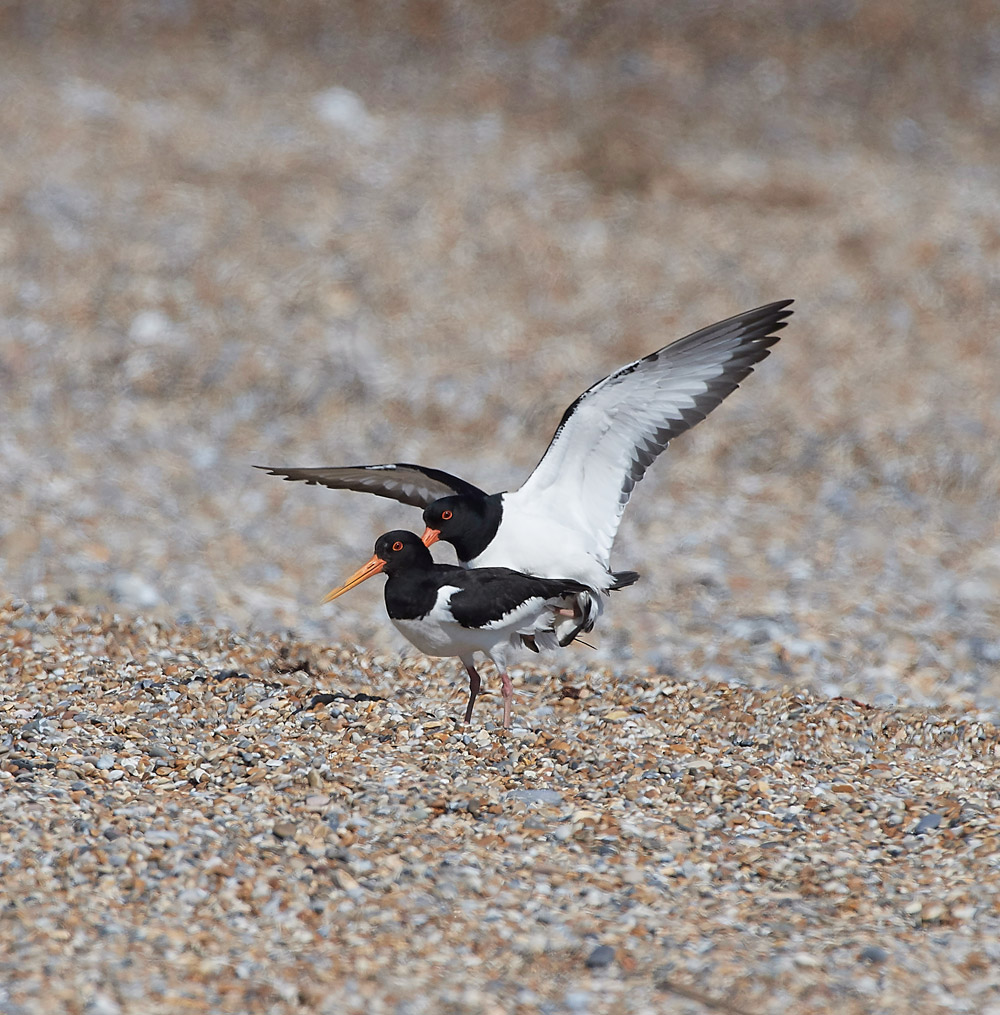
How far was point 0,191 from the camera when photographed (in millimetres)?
13859

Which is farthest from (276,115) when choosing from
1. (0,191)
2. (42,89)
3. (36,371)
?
(36,371)

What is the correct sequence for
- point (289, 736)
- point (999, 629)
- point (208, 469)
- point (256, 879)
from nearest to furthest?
point (256, 879), point (289, 736), point (999, 629), point (208, 469)

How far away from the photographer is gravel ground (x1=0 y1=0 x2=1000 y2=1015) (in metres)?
4.51

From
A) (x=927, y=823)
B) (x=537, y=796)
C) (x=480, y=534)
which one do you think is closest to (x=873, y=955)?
(x=927, y=823)

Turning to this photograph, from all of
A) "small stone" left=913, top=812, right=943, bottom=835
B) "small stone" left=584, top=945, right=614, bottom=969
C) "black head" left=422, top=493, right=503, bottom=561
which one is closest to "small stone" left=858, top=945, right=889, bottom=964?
"small stone" left=584, top=945, right=614, bottom=969

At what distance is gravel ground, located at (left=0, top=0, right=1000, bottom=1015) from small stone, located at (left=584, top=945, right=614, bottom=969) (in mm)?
13

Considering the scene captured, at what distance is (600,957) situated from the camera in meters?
4.29

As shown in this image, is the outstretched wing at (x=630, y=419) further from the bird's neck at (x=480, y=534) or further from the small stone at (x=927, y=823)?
the small stone at (x=927, y=823)

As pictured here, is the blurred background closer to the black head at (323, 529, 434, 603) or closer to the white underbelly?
the white underbelly

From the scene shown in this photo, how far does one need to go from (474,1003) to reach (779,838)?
1638mm

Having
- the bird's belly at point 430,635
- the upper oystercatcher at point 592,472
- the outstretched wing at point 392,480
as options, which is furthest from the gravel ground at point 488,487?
the outstretched wing at point 392,480

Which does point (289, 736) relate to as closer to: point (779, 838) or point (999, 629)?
point (779, 838)

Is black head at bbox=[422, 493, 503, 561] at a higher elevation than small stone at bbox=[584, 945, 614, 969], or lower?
higher

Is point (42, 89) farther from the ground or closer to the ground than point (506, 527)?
farther from the ground
